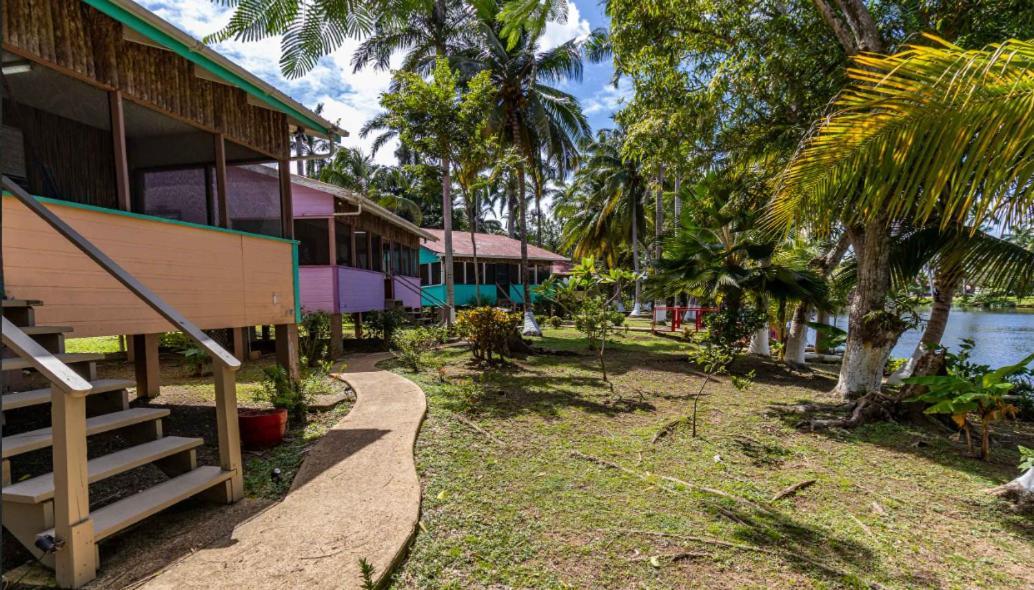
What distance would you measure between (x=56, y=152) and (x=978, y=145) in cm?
882

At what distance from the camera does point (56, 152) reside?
629cm

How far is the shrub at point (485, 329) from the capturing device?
10312 millimetres

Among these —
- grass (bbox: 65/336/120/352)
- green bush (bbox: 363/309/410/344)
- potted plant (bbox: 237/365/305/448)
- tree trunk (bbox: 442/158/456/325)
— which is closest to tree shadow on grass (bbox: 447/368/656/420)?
potted plant (bbox: 237/365/305/448)

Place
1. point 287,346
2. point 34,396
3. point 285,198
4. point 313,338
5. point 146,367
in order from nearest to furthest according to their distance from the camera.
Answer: point 34,396 < point 146,367 < point 285,198 < point 287,346 < point 313,338

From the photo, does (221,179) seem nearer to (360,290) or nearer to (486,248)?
(360,290)

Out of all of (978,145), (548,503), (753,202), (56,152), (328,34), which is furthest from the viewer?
(753,202)

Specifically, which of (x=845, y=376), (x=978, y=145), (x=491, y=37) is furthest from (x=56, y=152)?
(x=491, y=37)

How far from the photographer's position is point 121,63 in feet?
16.8

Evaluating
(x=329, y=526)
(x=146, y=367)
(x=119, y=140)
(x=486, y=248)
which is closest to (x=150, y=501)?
Result: (x=329, y=526)

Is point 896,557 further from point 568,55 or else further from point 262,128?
point 568,55

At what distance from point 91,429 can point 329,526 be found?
170 cm

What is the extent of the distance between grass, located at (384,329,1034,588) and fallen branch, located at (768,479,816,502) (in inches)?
2.4

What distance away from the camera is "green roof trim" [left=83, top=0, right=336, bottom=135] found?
15.0 ft

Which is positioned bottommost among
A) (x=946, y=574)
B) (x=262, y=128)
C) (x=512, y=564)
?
(x=946, y=574)
